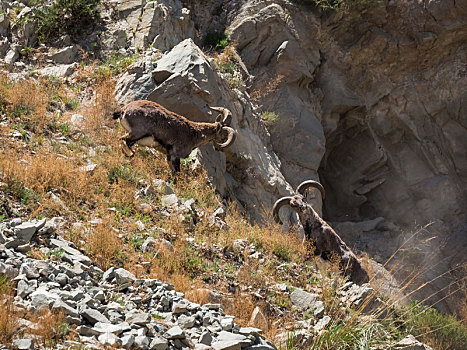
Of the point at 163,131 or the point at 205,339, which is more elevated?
the point at 163,131

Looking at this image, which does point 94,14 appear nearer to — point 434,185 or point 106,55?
point 106,55

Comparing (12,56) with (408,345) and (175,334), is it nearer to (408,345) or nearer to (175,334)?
(175,334)

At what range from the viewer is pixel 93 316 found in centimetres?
441

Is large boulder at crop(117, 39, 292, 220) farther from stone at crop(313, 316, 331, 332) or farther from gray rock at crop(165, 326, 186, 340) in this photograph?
gray rock at crop(165, 326, 186, 340)

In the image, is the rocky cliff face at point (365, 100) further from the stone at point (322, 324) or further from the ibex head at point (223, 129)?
the stone at point (322, 324)

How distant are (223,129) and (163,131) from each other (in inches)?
60.9

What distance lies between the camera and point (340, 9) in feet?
58.9

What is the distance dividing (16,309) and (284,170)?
11.9m

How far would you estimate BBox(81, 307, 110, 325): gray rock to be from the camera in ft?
14.4

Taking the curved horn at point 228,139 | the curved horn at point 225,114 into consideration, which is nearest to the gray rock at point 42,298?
the curved horn at point 228,139

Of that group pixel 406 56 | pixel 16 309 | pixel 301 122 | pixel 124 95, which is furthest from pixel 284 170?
pixel 16 309

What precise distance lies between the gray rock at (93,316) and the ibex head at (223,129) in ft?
20.6

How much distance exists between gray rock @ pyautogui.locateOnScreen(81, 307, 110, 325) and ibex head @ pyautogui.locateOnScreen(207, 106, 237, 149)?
6266mm

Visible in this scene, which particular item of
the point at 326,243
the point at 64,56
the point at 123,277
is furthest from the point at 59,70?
the point at 123,277
